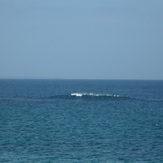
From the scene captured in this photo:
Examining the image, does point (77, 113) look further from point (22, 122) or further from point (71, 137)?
point (71, 137)

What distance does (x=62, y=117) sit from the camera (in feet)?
192

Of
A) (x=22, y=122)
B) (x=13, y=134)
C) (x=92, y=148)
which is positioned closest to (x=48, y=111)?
(x=22, y=122)

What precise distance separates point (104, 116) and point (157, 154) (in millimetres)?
27020

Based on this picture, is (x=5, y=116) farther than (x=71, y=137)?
Yes

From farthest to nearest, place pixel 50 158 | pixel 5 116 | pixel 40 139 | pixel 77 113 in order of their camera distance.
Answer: pixel 77 113, pixel 5 116, pixel 40 139, pixel 50 158

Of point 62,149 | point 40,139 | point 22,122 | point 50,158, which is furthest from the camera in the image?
point 22,122

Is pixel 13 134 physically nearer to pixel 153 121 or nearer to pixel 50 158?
pixel 50 158

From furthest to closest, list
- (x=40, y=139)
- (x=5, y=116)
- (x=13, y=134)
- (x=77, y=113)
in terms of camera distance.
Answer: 1. (x=77, y=113)
2. (x=5, y=116)
3. (x=13, y=134)
4. (x=40, y=139)

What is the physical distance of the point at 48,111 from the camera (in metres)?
66.7

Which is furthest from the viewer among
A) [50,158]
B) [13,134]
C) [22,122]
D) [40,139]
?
[22,122]

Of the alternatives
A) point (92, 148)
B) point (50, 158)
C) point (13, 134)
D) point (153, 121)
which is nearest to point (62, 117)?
point (153, 121)

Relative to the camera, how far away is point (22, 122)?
52281 mm

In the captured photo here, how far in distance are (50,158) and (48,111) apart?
115 ft

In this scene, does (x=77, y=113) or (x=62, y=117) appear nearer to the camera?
(x=62, y=117)
